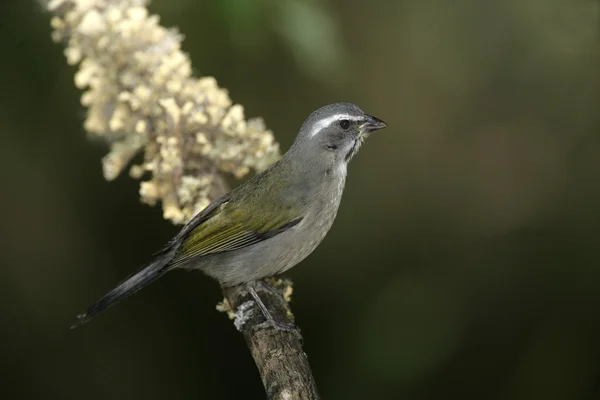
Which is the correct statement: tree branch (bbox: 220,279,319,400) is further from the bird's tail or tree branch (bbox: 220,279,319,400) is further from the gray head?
the gray head

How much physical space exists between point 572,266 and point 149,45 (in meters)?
3.83

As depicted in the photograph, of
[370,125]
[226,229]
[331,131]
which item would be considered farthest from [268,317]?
[370,125]

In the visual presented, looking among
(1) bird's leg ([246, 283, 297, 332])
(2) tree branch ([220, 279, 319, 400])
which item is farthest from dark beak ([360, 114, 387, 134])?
(1) bird's leg ([246, 283, 297, 332])

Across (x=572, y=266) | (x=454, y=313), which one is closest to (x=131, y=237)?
(x=454, y=313)

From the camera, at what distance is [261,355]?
3883 mm

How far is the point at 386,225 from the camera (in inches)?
271

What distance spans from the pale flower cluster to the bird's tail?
31cm

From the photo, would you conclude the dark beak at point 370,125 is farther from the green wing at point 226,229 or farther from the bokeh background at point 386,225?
the bokeh background at point 386,225

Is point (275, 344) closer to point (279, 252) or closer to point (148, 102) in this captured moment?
point (279, 252)

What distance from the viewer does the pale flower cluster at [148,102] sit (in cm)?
436

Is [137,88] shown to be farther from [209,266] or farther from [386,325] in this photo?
[386,325]

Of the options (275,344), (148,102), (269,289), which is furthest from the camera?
(269,289)

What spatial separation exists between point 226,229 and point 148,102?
2.75 ft

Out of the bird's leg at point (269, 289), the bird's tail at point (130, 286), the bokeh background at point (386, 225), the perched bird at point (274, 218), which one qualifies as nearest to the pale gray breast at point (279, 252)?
the perched bird at point (274, 218)
